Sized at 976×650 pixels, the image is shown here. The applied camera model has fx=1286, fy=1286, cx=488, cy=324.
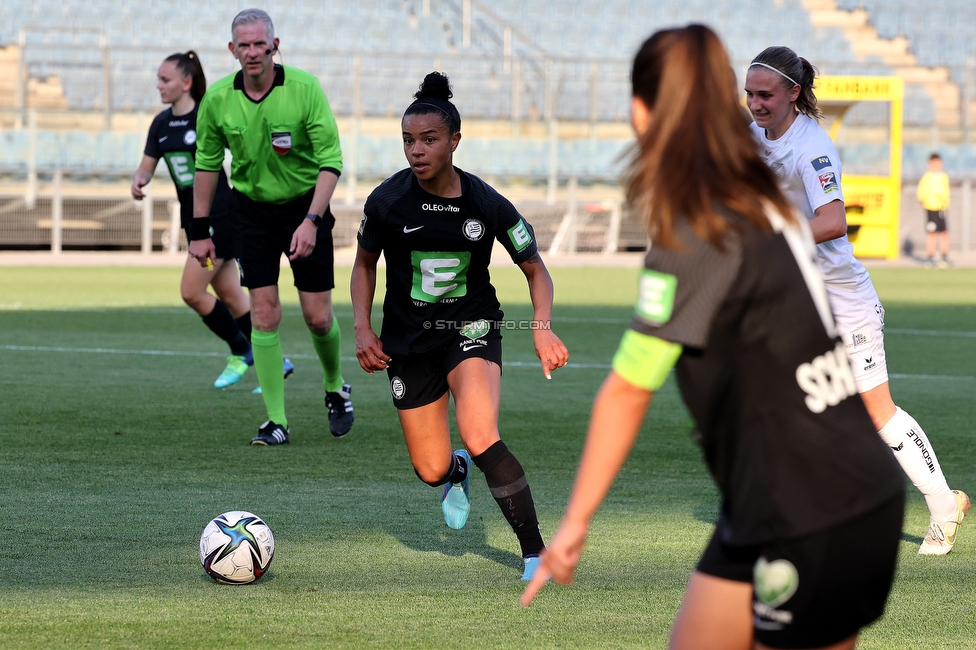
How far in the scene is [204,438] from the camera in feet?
24.8

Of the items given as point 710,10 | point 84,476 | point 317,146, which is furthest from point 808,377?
point 710,10

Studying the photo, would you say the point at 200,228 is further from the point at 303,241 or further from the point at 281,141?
the point at 303,241

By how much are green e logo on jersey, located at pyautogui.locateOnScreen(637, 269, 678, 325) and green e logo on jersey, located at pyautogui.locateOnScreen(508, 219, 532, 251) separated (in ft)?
8.77

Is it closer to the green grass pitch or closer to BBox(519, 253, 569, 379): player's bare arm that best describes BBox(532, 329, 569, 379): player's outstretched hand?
BBox(519, 253, 569, 379): player's bare arm

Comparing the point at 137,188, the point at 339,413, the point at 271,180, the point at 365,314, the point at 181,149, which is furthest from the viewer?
the point at 137,188

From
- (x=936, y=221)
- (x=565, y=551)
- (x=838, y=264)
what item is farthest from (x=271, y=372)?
(x=936, y=221)

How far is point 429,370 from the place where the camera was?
16.5 feet

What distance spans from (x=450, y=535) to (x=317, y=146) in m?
2.94

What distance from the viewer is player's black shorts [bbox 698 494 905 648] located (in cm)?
226

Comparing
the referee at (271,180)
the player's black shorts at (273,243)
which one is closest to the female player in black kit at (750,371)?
the referee at (271,180)

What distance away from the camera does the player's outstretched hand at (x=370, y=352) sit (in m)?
4.94

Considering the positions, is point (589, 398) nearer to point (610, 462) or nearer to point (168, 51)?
point (610, 462)

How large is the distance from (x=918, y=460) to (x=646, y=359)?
3183 millimetres

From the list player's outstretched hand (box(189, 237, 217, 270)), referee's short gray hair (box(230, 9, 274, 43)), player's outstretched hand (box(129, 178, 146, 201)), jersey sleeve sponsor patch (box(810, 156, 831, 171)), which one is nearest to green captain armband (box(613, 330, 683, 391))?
jersey sleeve sponsor patch (box(810, 156, 831, 171))
